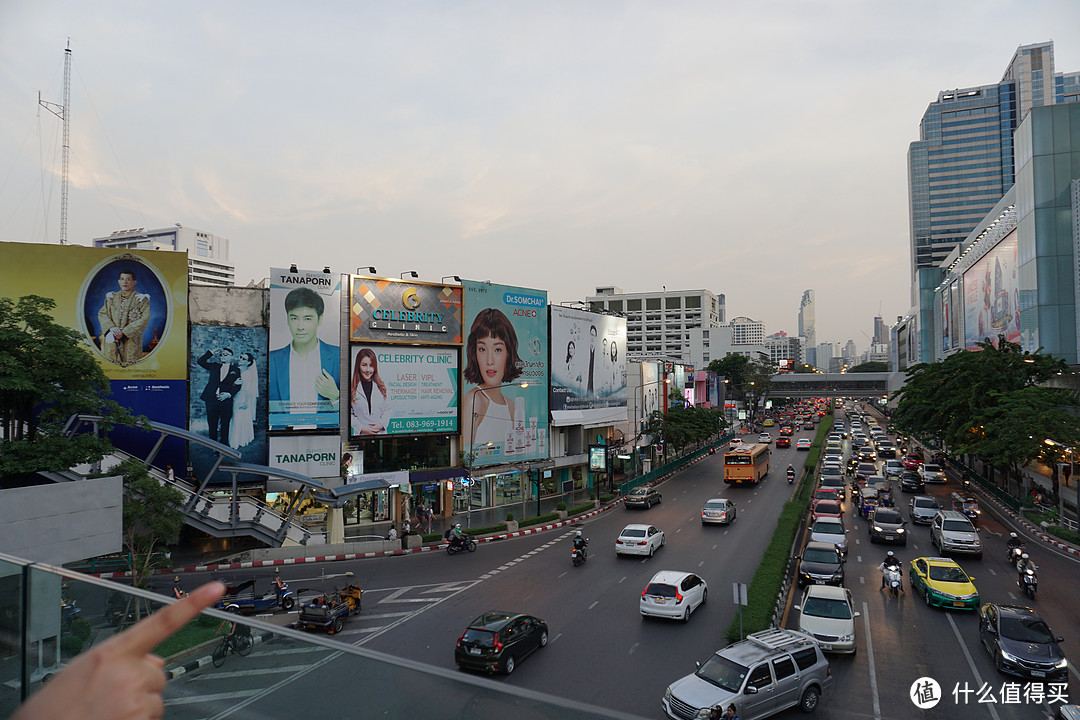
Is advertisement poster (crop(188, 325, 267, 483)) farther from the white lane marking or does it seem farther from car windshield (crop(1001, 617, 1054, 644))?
car windshield (crop(1001, 617, 1054, 644))

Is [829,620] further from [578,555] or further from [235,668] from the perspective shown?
[235,668]

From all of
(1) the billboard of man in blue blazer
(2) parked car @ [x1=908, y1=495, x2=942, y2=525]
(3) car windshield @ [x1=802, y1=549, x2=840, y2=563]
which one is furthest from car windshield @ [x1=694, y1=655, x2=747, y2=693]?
(2) parked car @ [x1=908, y1=495, x2=942, y2=525]

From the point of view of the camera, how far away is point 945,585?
2048 cm

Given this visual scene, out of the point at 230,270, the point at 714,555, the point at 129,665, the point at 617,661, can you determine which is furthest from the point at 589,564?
the point at 230,270

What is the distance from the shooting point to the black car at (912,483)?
4672 cm

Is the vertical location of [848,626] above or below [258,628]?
below

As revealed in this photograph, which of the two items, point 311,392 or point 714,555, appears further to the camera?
point 311,392

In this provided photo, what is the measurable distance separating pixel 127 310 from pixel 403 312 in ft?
44.8

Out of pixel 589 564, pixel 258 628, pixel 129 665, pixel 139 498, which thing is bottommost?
pixel 589 564

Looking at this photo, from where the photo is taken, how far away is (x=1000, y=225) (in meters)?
61.2

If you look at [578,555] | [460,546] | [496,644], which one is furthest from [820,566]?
[460,546]

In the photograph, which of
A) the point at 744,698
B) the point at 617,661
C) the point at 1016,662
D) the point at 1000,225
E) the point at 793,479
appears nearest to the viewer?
the point at 744,698

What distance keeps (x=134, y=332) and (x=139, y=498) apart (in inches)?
460

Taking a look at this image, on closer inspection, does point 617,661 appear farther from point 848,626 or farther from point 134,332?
point 134,332
